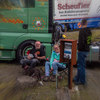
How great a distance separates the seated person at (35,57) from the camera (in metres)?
4.16

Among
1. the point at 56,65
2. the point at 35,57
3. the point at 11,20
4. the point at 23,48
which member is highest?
the point at 11,20

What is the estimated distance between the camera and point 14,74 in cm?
452

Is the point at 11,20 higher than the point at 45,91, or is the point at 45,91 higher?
the point at 11,20

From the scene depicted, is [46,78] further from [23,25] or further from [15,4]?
[15,4]

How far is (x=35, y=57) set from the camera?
4254 mm

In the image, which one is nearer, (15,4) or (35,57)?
(35,57)

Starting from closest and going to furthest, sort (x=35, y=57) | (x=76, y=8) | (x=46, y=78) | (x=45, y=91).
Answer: (x=45, y=91) < (x=46, y=78) < (x=35, y=57) < (x=76, y=8)

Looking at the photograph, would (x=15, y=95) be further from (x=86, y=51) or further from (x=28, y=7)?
(x=28, y=7)

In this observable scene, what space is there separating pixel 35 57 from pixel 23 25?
1.54 metres

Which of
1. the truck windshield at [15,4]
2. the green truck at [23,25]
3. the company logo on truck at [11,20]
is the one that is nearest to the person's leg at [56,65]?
the green truck at [23,25]

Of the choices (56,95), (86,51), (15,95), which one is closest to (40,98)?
A: (56,95)

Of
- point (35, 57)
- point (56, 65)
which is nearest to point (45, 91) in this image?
point (56, 65)

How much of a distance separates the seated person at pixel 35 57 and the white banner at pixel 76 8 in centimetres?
138

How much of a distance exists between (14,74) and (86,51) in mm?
2270
